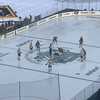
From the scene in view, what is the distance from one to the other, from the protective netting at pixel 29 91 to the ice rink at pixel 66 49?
3.64 feet

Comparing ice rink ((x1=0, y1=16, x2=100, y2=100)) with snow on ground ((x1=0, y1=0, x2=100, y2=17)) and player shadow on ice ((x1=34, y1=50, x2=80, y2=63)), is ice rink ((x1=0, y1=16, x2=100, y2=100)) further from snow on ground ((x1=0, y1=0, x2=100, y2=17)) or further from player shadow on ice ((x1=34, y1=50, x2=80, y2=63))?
snow on ground ((x1=0, y1=0, x2=100, y2=17))

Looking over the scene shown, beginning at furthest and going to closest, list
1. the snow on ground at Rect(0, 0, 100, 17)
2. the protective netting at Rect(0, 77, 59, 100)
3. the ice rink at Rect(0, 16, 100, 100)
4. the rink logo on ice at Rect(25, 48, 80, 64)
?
the snow on ground at Rect(0, 0, 100, 17) → the rink logo on ice at Rect(25, 48, 80, 64) → the ice rink at Rect(0, 16, 100, 100) → the protective netting at Rect(0, 77, 59, 100)

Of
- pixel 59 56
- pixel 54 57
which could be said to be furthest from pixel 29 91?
pixel 59 56

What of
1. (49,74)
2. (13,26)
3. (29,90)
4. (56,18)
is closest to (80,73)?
(49,74)

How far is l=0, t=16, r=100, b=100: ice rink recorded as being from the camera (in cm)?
1279

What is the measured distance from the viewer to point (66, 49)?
53.2 feet

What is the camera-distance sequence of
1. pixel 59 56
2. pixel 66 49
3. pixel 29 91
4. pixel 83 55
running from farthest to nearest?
pixel 66 49
pixel 59 56
pixel 83 55
pixel 29 91

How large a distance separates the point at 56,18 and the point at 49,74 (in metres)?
8.51

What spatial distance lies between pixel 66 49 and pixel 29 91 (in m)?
6.54

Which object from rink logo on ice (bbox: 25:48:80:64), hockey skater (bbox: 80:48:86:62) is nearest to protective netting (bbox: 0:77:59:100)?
rink logo on ice (bbox: 25:48:80:64)

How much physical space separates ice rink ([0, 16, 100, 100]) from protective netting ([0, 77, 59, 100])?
1110 millimetres

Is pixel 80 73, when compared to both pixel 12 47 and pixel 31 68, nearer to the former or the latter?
pixel 31 68

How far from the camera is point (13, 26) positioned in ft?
64.4

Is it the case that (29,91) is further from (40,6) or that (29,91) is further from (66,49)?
(40,6)
